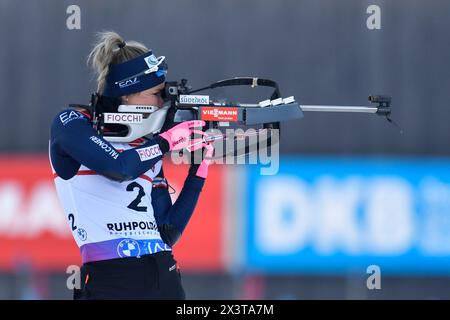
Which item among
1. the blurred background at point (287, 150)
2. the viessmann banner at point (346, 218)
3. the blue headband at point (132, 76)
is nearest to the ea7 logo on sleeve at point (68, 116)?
the blue headband at point (132, 76)

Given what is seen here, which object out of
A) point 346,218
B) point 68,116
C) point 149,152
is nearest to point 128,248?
point 149,152

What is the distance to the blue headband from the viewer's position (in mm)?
2828

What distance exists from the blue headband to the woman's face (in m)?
0.03

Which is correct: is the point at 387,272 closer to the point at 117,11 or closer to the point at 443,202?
the point at 443,202

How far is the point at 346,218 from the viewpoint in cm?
540

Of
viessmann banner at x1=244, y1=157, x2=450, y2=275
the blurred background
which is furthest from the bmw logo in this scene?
viessmann banner at x1=244, y1=157, x2=450, y2=275

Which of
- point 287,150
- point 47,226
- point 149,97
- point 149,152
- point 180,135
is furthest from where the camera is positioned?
point 287,150

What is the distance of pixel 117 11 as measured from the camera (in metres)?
5.63

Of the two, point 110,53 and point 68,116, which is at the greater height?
point 110,53

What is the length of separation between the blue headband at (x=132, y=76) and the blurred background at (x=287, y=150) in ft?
7.94

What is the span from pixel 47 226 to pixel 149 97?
2.62 m

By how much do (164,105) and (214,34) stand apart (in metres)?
2.76

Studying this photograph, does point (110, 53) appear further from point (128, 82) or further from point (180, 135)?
point (180, 135)

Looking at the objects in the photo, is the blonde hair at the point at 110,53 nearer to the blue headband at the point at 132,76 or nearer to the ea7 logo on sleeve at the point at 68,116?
the blue headband at the point at 132,76
